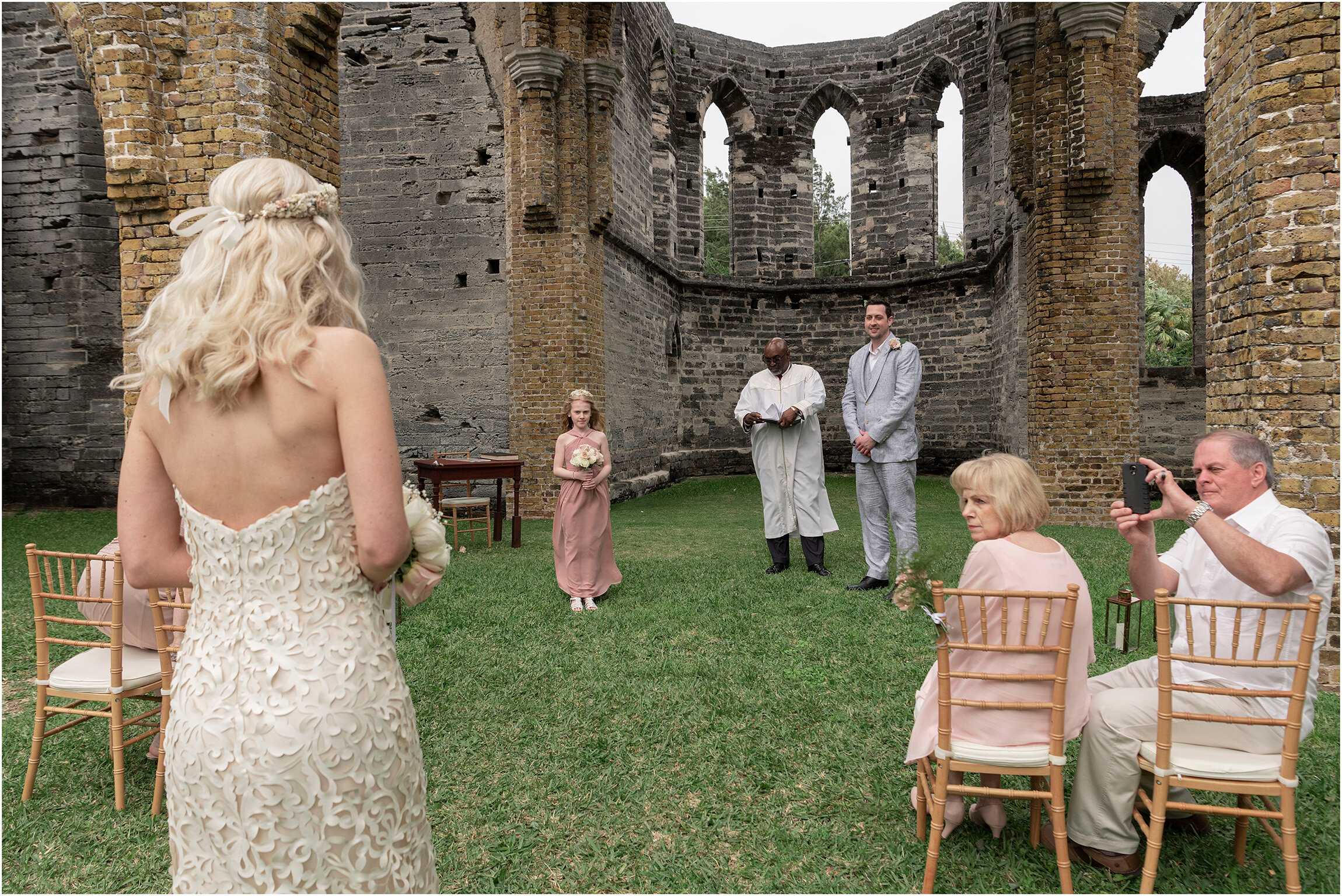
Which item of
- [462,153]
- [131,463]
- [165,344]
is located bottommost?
[131,463]

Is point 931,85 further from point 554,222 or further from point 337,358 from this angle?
point 337,358

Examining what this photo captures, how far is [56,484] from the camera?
12.3 meters

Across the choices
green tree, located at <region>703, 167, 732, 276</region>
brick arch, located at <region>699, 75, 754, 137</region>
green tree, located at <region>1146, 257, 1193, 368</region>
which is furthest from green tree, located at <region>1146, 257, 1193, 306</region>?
brick arch, located at <region>699, 75, 754, 137</region>

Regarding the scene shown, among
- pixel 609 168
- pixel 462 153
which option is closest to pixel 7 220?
pixel 462 153

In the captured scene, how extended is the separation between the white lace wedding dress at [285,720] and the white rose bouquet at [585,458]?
4.19m

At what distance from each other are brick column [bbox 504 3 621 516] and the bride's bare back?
944 cm

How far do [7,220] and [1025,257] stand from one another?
15588 mm

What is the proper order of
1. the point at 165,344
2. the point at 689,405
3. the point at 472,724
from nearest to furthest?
the point at 165,344, the point at 472,724, the point at 689,405

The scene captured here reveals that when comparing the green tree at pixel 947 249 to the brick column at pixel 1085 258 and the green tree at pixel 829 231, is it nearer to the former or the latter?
the green tree at pixel 829 231

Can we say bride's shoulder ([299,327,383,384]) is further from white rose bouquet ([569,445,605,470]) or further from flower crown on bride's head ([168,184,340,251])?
white rose bouquet ([569,445,605,470])

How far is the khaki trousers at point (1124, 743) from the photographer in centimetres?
220

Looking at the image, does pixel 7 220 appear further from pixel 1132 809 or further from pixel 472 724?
pixel 1132 809

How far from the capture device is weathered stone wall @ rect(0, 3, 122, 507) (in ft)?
39.0

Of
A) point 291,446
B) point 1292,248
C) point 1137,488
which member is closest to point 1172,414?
point 1292,248
